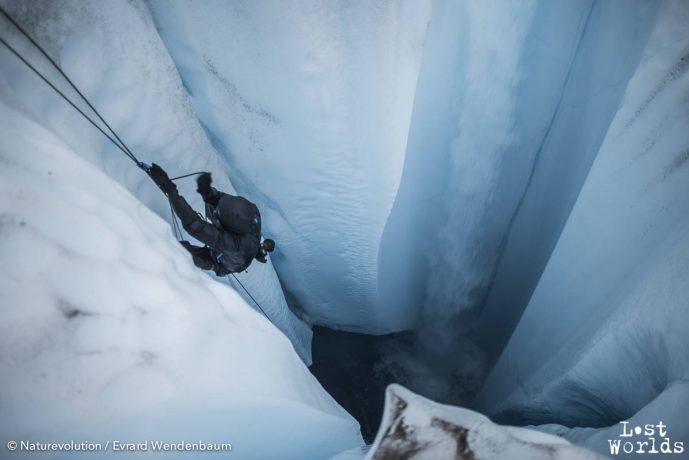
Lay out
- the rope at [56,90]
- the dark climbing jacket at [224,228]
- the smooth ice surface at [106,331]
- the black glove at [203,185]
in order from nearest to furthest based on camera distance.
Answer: the smooth ice surface at [106,331] < the rope at [56,90] < the dark climbing jacket at [224,228] < the black glove at [203,185]

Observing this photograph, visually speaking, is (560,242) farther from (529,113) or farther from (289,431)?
(289,431)

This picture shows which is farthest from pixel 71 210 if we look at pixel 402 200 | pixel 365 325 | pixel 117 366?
pixel 365 325

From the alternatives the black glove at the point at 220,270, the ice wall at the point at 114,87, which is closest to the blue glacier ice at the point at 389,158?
the ice wall at the point at 114,87

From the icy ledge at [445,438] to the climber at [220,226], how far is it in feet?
2.87

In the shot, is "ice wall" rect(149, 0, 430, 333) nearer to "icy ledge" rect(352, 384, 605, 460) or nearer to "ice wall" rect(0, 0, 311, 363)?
"ice wall" rect(0, 0, 311, 363)

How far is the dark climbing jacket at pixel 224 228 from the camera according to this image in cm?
139

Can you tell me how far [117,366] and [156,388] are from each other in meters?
0.10

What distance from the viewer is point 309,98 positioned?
1.53m

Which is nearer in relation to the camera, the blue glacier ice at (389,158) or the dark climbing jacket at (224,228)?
the blue glacier ice at (389,158)

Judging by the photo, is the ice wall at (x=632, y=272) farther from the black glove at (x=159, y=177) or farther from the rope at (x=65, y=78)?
the rope at (x=65, y=78)

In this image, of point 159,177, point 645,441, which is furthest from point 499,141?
point 159,177

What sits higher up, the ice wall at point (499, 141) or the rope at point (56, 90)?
the rope at point (56, 90)

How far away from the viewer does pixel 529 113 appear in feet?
6.79

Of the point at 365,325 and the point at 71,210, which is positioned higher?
the point at 71,210
